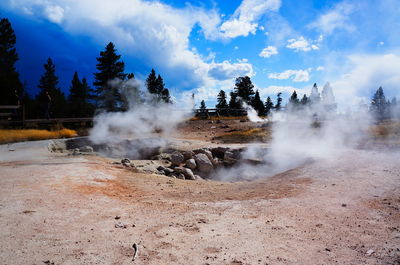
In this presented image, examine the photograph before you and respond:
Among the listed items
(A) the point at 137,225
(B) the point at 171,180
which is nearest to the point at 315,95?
(B) the point at 171,180

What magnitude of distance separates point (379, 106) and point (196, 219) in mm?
31276

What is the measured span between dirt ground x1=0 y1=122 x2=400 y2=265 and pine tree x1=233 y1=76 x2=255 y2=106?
39335mm

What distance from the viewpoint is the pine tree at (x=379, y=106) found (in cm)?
1988

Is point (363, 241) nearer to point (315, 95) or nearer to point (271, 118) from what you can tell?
point (271, 118)

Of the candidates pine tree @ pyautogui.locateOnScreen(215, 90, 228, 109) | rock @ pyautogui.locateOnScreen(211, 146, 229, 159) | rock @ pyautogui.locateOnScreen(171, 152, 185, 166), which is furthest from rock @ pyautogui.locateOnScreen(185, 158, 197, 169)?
pine tree @ pyautogui.locateOnScreen(215, 90, 228, 109)

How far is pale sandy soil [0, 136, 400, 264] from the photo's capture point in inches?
116

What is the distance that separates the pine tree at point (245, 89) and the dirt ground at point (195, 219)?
39335 mm

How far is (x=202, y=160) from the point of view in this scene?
10.5m

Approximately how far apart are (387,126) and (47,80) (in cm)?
4755

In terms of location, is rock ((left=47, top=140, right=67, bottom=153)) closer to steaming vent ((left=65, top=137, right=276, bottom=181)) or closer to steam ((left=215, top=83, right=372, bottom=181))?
steaming vent ((left=65, top=137, right=276, bottom=181))

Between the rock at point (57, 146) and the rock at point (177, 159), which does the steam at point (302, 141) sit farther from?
the rock at point (57, 146)

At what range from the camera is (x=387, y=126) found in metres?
15.6

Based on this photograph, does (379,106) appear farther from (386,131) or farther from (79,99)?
(79,99)

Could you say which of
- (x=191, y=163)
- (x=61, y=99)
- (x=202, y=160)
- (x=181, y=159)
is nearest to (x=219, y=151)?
(x=202, y=160)
